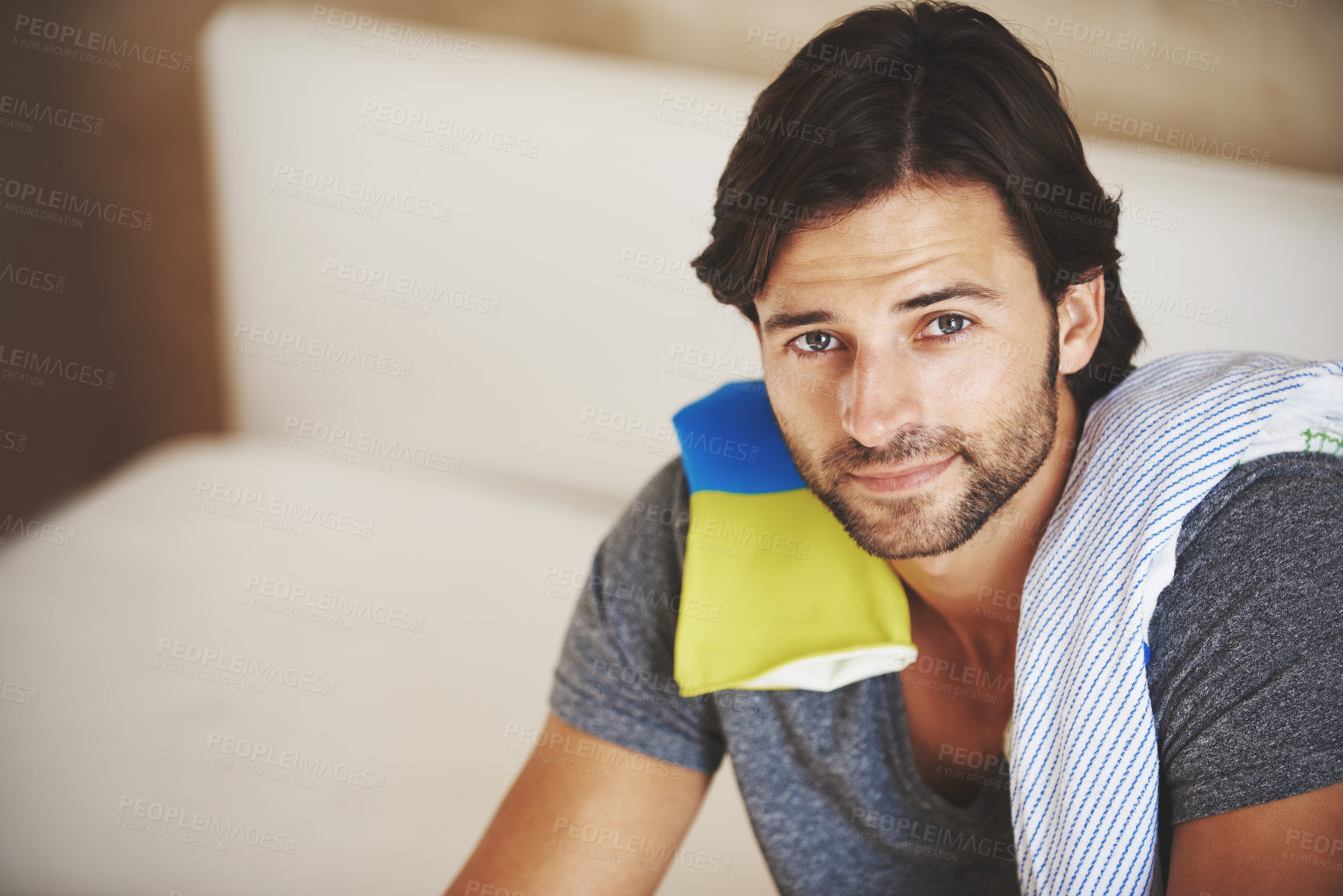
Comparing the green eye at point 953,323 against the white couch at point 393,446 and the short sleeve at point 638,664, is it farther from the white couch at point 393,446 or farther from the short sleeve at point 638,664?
the white couch at point 393,446

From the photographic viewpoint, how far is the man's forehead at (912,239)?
81 cm

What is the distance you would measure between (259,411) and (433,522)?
547mm

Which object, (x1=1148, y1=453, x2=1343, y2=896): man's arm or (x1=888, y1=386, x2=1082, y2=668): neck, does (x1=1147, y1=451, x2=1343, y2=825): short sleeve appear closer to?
(x1=1148, y1=453, x2=1343, y2=896): man's arm

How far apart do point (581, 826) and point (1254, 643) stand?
0.59m

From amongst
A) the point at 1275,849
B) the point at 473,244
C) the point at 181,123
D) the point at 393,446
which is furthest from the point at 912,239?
the point at 181,123

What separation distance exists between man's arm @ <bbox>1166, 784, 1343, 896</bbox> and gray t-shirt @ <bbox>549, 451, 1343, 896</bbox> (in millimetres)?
11

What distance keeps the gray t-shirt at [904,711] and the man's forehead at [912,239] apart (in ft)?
0.85

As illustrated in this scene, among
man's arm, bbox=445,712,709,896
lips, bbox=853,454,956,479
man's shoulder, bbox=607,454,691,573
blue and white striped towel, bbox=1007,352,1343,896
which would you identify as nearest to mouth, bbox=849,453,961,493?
lips, bbox=853,454,956,479

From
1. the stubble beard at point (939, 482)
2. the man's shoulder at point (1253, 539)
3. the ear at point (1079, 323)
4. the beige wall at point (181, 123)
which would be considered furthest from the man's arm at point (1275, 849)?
the beige wall at point (181, 123)

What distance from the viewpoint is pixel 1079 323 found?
3.08 feet

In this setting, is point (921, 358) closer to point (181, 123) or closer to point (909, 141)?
point (909, 141)

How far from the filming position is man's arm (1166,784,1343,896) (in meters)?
0.64

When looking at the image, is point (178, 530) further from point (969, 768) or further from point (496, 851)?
point (969, 768)

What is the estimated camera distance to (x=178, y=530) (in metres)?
1.94
